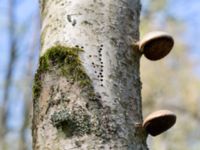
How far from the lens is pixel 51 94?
1.24 meters

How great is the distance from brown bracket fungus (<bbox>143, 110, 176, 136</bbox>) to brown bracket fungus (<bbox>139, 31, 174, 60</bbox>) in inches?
6.6

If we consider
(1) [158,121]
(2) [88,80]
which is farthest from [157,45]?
(2) [88,80]

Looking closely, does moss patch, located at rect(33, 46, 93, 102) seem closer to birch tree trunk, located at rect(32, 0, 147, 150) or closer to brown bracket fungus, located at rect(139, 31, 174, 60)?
birch tree trunk, located at rect(32, 0, 147, 150)

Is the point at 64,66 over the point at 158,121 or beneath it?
over

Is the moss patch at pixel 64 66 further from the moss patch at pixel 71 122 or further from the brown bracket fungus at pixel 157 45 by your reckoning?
the brown bracket fungus at pixel 157 45

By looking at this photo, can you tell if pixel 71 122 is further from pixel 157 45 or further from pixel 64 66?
pixel 157 45

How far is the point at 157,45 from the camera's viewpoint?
1.49 m

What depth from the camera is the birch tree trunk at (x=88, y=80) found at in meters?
1.18

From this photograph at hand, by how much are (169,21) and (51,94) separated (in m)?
10.5

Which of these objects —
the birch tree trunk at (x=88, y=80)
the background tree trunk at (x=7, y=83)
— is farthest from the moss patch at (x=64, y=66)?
the background tree trunk at (x=7, y=83)

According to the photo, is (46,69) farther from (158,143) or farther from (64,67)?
(158,143)

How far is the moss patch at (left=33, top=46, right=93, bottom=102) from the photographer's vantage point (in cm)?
124

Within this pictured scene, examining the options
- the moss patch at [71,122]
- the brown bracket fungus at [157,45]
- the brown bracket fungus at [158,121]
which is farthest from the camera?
the brown bracket fungus at [157,45]

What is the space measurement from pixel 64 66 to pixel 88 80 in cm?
8
